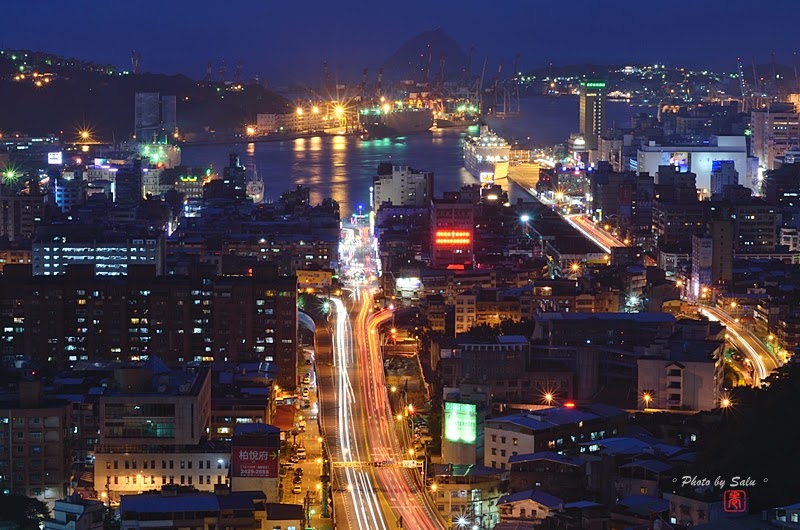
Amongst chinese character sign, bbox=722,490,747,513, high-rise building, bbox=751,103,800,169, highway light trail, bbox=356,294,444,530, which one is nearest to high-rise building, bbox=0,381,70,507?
highway light trail, bbox=356,294,444,530

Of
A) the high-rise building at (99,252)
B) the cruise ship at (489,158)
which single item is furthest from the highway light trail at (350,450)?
the cruise ship at (489,158)

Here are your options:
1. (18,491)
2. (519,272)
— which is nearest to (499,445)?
(18,491)

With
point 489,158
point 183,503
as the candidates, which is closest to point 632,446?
point 183,503

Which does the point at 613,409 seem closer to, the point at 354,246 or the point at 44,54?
the point at 354,246

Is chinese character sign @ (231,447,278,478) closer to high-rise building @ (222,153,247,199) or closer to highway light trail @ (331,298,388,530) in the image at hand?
highway light trail @ (331,298,388,530)

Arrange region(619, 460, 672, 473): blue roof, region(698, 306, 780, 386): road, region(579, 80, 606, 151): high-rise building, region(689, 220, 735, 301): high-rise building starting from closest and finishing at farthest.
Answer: region(619, 460, 672, 473): blue roof < region(698, 306, 780, 386): road < region(689, 220, 735, 301): high-rise building < region(579, 80, 606, 151): high-rise building
